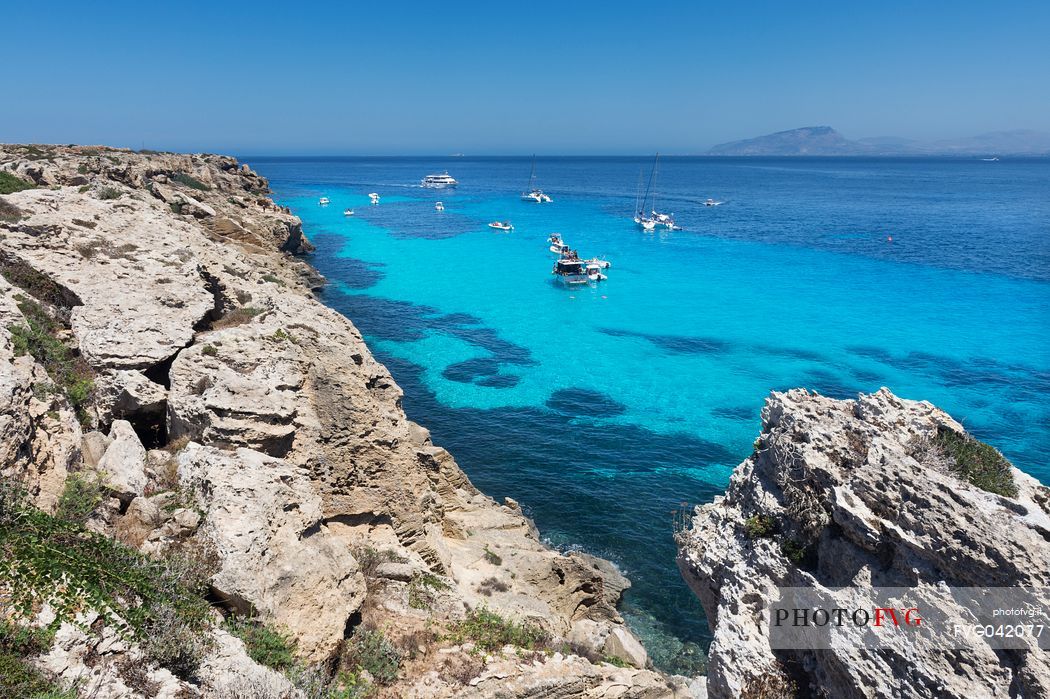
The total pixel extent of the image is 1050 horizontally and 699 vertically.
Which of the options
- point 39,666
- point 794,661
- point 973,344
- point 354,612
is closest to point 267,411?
point 354,612

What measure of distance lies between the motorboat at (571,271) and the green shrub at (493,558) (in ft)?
150

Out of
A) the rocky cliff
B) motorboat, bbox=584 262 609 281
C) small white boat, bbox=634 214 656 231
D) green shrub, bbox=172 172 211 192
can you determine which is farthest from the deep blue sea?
green shrub, bbox=172 172 211 192

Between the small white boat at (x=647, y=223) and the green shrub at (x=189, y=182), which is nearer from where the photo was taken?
the green shrub at (x=189, y=182)

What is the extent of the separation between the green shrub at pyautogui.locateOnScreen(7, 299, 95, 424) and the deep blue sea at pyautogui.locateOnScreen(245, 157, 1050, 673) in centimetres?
1566

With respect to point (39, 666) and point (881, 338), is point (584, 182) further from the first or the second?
point (39, 666)

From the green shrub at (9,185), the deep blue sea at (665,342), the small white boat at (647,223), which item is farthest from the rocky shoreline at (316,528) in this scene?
the small white boat at (647,223)

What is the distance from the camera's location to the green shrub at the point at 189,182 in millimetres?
58125

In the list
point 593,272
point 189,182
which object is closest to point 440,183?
point 189,182

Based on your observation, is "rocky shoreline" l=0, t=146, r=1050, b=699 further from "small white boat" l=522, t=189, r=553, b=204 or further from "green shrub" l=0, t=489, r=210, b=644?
"small white boat" l=522, t=189, r=553, b=204

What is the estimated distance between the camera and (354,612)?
29.8 ft

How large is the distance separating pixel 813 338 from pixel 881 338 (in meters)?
4.88

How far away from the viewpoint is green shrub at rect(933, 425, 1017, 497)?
953cm

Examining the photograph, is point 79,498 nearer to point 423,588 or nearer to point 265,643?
point 265,643

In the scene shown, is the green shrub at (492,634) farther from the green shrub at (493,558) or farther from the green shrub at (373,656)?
the green shrub at (493,558)
